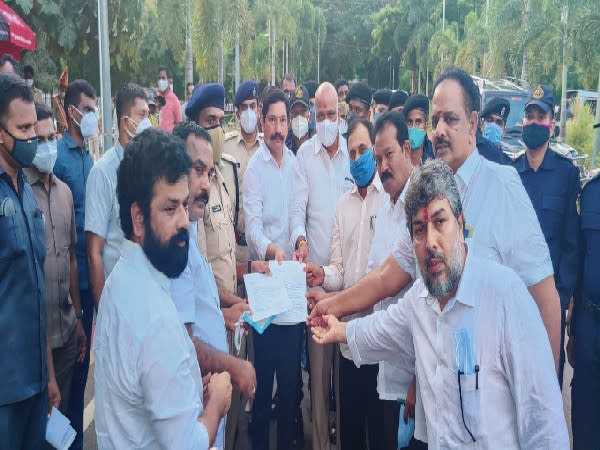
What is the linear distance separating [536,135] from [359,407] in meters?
2.60

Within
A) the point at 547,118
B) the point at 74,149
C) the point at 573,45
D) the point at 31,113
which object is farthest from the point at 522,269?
the point at 573,45

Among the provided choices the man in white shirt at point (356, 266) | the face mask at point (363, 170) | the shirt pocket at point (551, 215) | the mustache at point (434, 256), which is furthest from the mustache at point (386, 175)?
the shirt pocket at point (551, 215)

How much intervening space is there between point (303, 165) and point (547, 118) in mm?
2024

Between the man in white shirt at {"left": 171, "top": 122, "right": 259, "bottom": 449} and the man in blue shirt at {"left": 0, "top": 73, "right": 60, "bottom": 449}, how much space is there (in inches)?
30.2

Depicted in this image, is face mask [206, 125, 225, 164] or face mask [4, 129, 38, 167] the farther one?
face mask [206, 125, 225, 164]

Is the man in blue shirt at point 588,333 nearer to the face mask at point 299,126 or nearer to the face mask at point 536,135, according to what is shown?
the face mask at point 536,135

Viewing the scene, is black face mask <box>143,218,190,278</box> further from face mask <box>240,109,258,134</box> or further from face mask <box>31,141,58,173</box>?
face mask <box>240,109,258,134</box>

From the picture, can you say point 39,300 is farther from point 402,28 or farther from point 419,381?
point 402,28

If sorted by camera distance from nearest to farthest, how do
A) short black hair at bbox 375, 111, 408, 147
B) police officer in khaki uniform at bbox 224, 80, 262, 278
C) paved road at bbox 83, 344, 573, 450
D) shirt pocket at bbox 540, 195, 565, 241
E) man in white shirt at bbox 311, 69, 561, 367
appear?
1. man in white shirt at bbox 311, 69, 561, 367
2. short black hair at bbox 375, 111, 408, 147
3. paved road at bbox 83, 344, 573, 450
4. shirt pocket at bbox 540, 195, 565, 241
5. police officer in khaki uniform at bbox 224, 80, 262, 278

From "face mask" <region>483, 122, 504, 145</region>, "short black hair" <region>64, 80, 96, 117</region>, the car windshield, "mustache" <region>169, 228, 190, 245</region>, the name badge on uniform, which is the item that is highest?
the car windshield

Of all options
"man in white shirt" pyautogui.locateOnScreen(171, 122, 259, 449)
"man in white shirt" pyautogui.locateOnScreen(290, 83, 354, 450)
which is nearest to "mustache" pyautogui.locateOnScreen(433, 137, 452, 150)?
"man in white shirt" pyautogui.locateOnScreen(171, 122, 259, 449)

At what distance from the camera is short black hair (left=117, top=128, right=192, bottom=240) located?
209 centimetres

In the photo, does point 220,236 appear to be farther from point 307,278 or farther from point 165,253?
point 165,253

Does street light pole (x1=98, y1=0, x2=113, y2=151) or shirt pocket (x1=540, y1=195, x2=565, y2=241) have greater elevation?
street light pole (x1=98, y1=0, x2=113, y2=151)
